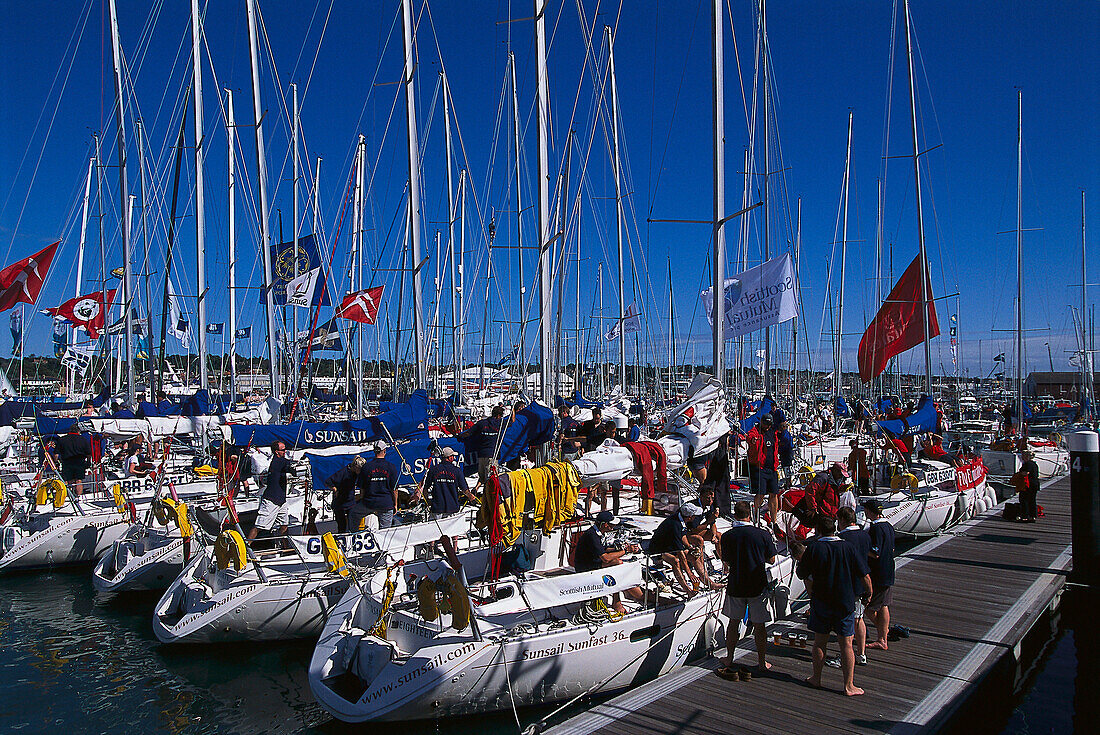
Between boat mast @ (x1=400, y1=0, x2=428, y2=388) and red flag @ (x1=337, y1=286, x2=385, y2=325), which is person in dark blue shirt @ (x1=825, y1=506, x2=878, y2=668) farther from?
red flag @ (x1=337, y1=286, x2=385, y2=325)

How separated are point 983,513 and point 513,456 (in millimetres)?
14029

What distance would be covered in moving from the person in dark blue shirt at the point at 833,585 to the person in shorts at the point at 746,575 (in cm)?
57

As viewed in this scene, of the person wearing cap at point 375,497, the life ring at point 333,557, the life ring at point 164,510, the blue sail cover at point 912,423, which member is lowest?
the life ring at point 333,557

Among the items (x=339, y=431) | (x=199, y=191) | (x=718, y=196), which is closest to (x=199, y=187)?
(x=199, y=191)

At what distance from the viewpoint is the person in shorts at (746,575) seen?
25.6 ft

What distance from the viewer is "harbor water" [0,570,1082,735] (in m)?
9.06

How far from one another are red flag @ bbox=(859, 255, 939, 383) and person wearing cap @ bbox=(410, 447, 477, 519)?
16682 mm

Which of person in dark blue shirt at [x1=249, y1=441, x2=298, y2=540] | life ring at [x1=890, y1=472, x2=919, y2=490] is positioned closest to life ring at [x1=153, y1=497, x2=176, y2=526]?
person in dark blue shirt at [x1=249, y1=441, x2=298, y2=540]

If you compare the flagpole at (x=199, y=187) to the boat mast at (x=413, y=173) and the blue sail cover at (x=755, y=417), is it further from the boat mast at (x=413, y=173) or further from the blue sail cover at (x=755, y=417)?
the blue sail cover at (x=755, y=417)

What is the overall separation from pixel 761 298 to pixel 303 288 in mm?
13183

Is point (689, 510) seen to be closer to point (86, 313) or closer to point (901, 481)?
point (901, 481)

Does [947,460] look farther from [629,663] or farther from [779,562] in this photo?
[629,663]

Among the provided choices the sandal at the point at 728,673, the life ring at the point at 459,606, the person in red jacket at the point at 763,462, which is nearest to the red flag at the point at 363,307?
the person in red jacket at the point at 763,462

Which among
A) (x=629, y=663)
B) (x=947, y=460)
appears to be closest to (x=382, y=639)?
(x=629, y=663)
